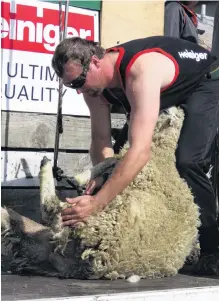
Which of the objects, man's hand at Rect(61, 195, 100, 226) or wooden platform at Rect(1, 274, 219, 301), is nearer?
wooden platform at Rect(1, 274, 219, 301)

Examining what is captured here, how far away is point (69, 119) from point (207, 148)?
124cm

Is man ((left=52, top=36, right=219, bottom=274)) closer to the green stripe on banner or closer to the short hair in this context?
the short hair

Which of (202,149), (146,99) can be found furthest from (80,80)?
(202,149)

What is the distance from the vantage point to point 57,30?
13.8 ft

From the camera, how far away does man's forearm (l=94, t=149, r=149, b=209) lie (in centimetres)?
287

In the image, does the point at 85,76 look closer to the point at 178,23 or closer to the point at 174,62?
the point at 174,62

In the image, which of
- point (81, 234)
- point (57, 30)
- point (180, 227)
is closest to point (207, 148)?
point (180, 227)

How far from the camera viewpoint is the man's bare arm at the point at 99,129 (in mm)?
3510

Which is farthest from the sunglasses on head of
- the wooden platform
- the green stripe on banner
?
the green stripe on banner

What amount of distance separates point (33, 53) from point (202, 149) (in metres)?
1.42

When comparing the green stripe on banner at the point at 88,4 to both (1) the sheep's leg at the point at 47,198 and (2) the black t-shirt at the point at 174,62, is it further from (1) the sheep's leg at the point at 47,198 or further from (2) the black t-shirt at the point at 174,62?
(1) the sheep's leg at the point at 47,198

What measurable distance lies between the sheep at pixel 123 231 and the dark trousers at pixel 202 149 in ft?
0.20

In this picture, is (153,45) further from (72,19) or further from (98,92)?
(72,19)

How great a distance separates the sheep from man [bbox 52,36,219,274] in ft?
0.25
